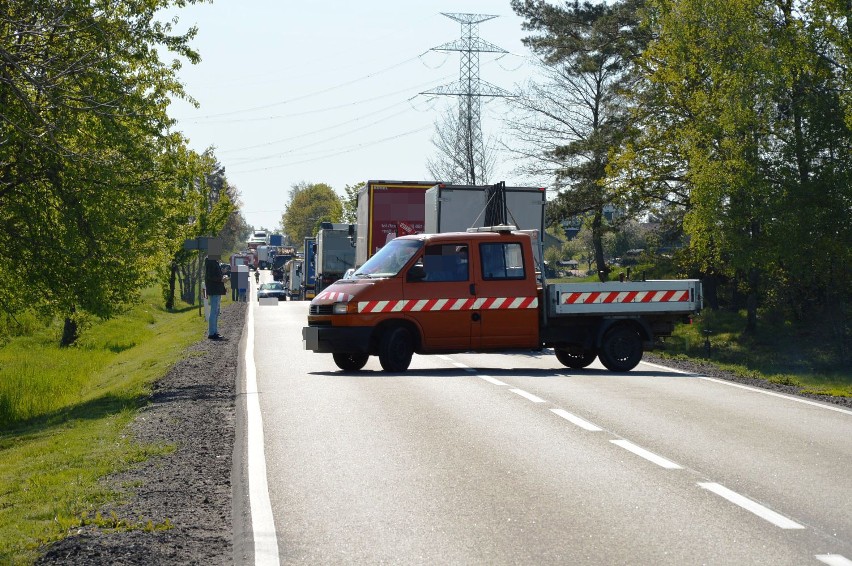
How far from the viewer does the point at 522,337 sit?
18.2 meters

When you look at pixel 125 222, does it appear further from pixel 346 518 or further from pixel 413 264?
pixel 346 518

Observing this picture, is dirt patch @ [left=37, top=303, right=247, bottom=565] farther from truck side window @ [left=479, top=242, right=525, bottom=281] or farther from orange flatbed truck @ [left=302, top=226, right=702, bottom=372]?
truck side window @ [left=479, top=242, right=525, bottom=281]

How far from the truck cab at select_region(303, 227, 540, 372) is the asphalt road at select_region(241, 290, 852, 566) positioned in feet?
6.45

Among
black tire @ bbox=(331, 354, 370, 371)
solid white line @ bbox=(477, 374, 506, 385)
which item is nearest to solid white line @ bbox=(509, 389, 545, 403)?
solid white line @ bbox=(477, 374, 506, 385)

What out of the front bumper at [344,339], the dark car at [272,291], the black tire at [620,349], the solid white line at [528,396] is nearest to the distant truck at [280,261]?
the dark car at [272,291]

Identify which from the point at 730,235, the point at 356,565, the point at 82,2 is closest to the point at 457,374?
the point at 82,2

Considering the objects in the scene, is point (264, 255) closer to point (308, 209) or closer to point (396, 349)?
point (308, 209)

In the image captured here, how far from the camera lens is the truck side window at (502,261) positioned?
18.3 metres

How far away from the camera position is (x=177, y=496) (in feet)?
27.7

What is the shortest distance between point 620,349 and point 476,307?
8.14 ft

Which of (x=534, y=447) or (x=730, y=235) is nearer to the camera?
(x=534, y=447)

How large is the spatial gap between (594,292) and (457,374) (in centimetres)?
259

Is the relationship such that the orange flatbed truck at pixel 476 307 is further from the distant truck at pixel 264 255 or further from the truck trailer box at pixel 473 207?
the distant truck at pixel 264 255

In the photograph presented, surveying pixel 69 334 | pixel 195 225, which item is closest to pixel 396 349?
pixel 69 334
